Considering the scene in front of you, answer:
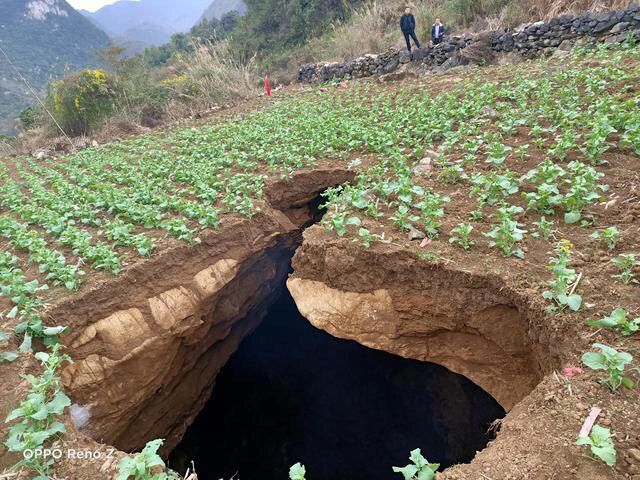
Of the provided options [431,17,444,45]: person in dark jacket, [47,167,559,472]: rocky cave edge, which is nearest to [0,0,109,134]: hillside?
[431,17,444,45]: person in dark jacket

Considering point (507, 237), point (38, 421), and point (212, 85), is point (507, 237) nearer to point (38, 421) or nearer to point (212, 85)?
point (38, 421)

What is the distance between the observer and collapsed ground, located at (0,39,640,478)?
2.53 m

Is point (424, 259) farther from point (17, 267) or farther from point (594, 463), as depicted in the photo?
point (17, 267)

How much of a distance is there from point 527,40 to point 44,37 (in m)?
54.4

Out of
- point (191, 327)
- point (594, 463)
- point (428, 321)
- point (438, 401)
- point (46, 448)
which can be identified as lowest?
point (438, 401)

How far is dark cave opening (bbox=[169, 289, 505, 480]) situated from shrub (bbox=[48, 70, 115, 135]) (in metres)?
13.4

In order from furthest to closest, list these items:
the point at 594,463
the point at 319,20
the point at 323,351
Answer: the point at 319,20 → the point at 323,351 → the point at 594,463

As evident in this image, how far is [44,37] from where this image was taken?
154 feet

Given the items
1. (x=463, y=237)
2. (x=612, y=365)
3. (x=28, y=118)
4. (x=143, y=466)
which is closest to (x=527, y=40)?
(x=463, y=237)

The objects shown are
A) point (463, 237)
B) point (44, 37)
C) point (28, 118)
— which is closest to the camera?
point (463, 237)

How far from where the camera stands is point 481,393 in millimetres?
5203

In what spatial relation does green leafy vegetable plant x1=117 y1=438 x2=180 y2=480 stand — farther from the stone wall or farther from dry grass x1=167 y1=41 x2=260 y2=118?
dry grass x1=167 y1=41 x2=260 y2=118

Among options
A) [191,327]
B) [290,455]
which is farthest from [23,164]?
[290,455]

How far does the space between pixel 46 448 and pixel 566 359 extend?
3276 millimetres
